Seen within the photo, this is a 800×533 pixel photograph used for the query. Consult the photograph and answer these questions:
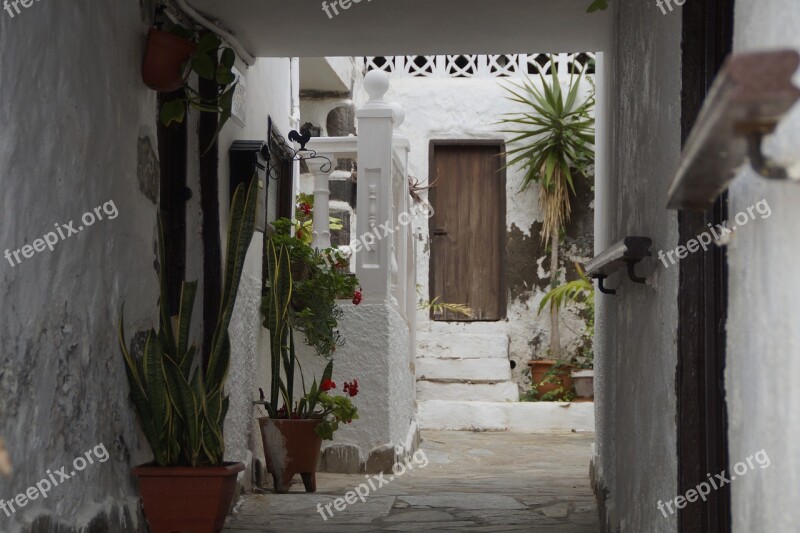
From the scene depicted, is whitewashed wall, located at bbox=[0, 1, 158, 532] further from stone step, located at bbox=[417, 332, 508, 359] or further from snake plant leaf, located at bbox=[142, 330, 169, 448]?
stone step, located at bbox=[417, 332, 508, 359]

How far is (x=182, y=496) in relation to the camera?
3678mm

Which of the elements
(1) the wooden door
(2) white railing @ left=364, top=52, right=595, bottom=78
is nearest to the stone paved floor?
(1) the wooden door

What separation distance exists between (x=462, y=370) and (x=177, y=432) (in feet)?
19.7

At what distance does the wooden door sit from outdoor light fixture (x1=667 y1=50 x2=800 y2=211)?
9.24m

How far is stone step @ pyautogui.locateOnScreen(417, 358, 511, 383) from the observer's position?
9555mm

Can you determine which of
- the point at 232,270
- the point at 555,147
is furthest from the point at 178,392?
the point at 555,147

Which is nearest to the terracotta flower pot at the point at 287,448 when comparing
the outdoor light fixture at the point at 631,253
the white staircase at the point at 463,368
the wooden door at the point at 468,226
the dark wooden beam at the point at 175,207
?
the dark wooden beam at the point at 175,207

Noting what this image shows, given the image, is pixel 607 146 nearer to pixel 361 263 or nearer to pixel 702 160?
pixel 361 263

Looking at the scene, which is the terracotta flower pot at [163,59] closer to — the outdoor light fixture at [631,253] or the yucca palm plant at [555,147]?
the outdoor light fixture at [631,253]

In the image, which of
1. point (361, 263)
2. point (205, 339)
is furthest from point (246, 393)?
point (361, 263)

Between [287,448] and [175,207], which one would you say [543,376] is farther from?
[175,207]

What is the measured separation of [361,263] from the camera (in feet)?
21.0

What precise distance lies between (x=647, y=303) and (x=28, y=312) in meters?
1.72

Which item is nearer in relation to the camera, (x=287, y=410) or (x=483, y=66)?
(x=287, y=410)
